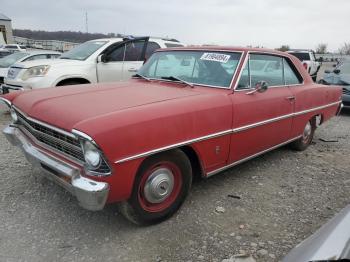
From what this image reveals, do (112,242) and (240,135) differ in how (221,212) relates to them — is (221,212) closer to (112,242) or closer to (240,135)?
(240,135)

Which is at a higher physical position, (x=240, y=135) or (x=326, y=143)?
(x=240, y=135)

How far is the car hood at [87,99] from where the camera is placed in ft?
9.88

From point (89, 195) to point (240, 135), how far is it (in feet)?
6.21

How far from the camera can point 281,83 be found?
4.88 meters

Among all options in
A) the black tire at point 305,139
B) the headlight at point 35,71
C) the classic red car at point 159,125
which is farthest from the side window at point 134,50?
the black tire at point 305,139

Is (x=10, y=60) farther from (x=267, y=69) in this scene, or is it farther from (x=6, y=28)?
(x=6, y=28)

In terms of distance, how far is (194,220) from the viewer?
3463 mm

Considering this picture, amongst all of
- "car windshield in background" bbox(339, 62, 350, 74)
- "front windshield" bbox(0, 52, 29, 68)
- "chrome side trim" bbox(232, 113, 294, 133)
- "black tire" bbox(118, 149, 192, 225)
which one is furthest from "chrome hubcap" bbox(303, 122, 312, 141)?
"front windshield" bbox(0, 52, 29, 68)

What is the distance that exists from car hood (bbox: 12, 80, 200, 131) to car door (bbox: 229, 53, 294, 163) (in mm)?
609

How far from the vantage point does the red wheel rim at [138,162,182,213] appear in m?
3.20

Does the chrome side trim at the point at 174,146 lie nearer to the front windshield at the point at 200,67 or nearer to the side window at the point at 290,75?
the front windshield at the point at 200,67

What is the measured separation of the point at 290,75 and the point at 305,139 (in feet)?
3.88

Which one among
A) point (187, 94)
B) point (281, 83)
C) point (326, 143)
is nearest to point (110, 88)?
point (187, 94)

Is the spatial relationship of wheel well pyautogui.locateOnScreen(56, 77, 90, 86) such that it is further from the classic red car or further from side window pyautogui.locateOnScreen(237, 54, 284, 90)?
side window pyautogui.locateOnScreen(237, 54, 284, 90)
